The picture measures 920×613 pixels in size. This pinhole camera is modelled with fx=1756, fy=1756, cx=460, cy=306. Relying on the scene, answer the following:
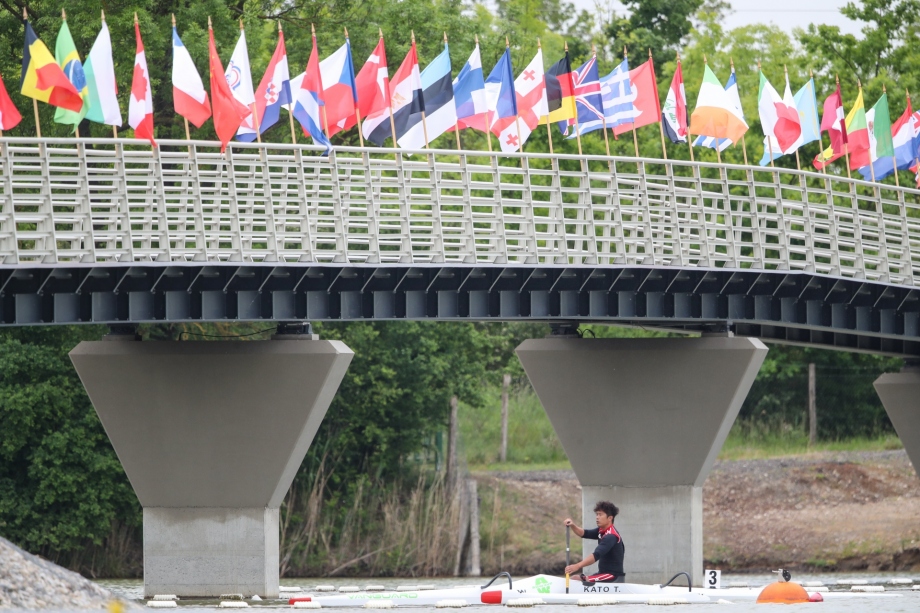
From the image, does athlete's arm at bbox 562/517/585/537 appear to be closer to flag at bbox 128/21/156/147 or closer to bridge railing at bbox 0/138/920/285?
bridge railing at bbox 0/138/920/285

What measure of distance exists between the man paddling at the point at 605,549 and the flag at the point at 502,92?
368 inches

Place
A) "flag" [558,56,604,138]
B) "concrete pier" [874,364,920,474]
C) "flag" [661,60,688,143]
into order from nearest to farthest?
"flag" [558,56,604,138] → "flag" [661,60,688,143] → "concrete pier" [874,364,920,474]

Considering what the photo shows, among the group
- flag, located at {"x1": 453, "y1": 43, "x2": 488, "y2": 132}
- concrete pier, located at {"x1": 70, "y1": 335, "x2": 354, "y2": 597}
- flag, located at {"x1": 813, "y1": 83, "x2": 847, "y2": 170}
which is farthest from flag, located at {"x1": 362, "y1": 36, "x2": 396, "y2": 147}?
flag, located at {"x1": 813, "y1": 83, "x2": 847, "y2": 170}

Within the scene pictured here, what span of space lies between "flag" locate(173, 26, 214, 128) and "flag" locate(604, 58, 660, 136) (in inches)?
398

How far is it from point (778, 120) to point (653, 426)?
24.6 feet

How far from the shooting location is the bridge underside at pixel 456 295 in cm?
3014

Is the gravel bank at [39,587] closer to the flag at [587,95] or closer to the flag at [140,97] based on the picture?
the flag at [140,97]

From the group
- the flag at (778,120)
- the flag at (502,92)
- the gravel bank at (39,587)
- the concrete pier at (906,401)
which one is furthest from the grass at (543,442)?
the gravel bank at (39,587)

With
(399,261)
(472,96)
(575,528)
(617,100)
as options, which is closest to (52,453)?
(472,96)

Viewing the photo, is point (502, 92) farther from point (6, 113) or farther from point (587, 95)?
point (6, 113)

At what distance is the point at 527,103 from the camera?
121 ft

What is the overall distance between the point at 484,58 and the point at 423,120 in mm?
18036

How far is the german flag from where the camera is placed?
37.0 metres

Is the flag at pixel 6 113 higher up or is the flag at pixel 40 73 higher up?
the flag at pixel 40 73
